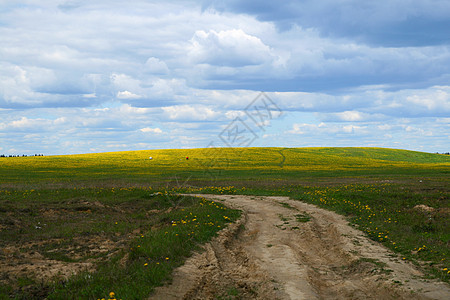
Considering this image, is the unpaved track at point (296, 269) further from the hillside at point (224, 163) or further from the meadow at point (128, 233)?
the hillside at point (224, 163)

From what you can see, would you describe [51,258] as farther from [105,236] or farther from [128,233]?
[128,233]

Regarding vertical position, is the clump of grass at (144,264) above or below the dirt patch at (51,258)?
above

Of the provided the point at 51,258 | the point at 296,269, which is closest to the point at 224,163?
the point at 51,258

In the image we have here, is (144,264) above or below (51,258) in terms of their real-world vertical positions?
above

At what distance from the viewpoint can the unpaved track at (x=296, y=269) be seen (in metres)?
9.69

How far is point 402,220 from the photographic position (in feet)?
69.4

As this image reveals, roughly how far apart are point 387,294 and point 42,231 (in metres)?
16.2

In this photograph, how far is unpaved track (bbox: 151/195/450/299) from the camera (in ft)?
31.8

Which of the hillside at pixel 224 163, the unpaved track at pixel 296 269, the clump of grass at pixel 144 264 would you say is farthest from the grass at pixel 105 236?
the hillside at pixel 224 163

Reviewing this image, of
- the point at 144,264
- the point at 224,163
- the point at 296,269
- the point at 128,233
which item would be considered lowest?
the point at 128,233

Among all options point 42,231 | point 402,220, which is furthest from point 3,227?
point 402,220

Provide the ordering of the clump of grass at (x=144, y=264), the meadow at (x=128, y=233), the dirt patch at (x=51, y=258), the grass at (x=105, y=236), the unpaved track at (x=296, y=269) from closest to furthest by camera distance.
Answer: the clump of grass at (x=144, y=264) < the unpaved track at (x=296, y=269) < the grass at (x=105, y=236) < the meadow at (x=128, y=233) < the dirt patch at (x=51, y=258)

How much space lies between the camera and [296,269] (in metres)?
11.6

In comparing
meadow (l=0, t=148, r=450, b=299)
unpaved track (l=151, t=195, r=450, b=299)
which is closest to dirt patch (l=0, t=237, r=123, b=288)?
meadow (l=0, t=148, r=450, b=299)
